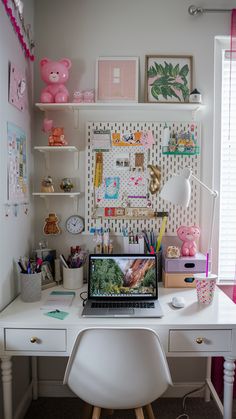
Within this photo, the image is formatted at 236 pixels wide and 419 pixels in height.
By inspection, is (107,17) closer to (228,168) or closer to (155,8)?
(155,8)

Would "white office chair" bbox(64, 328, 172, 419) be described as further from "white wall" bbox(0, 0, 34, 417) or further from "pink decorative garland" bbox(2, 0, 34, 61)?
"pink decorative garland" bbox(2, 0, 34, 61)

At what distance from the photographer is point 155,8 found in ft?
6.59

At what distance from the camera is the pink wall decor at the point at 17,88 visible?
1610mm

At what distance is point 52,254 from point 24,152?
0.60 m

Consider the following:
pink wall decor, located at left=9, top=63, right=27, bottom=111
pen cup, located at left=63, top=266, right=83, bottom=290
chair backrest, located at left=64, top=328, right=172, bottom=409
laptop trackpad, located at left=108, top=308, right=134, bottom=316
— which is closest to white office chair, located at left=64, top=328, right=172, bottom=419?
chair backrest, located at left=64, top=328, right=172, bottom=409

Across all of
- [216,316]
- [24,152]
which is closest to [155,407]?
[216,316]

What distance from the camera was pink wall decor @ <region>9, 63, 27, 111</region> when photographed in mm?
1610

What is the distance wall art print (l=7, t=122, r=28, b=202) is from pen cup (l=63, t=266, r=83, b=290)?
467 mm

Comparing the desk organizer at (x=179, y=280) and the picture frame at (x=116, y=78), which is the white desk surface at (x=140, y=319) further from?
the picture frame at (x=116, y=78)

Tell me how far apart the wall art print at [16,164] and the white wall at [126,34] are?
0.37m

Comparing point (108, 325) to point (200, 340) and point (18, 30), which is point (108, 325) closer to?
point (200, 340)

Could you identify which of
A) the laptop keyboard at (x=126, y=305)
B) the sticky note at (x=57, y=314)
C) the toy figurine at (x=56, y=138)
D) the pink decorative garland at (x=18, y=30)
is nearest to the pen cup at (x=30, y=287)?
the sticky note at (x=57, y=314)

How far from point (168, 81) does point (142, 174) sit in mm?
568

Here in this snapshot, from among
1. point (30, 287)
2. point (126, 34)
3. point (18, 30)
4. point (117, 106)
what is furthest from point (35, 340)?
point (126, 34)
